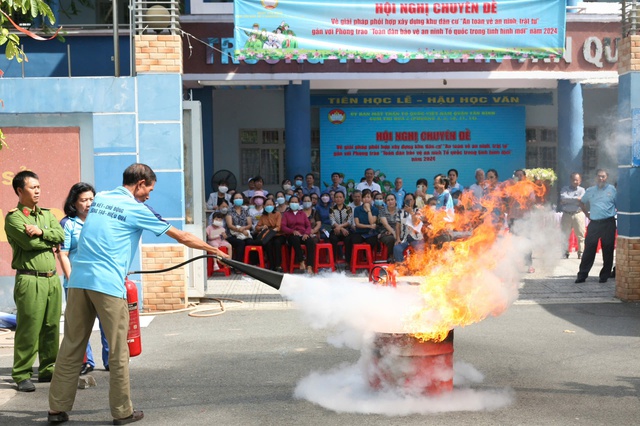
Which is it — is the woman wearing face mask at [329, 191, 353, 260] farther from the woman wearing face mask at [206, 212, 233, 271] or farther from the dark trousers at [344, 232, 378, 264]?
the woman wearing face mask at [206, 212, 233, 271]

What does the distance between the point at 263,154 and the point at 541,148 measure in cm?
784

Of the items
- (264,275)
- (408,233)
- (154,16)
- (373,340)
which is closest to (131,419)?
(264,275)

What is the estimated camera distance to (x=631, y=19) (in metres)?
12.4

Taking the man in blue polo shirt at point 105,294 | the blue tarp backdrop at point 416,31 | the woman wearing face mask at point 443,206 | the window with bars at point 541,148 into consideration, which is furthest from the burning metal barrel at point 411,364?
the window with bars at point 541,148

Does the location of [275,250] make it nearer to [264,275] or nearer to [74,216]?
[74,216]

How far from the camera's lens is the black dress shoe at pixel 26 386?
7613mm

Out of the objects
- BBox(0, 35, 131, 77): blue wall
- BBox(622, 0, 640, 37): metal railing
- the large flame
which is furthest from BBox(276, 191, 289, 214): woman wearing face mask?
BBox(622, 0, 640, 37): metal railing

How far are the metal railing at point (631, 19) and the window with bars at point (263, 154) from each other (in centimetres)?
1127

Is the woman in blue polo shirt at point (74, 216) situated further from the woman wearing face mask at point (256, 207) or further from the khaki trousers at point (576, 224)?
the khaki trousers at point (576, 224)

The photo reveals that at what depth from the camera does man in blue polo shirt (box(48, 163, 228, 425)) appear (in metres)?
6.43

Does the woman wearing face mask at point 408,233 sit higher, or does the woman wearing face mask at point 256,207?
the woman wearing face mask at point 256,207

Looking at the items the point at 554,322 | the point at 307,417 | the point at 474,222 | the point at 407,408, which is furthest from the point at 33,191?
the point at 474,222

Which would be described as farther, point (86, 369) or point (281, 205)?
point (281, 205)

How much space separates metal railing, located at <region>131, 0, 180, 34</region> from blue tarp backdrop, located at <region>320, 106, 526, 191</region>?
945cm
